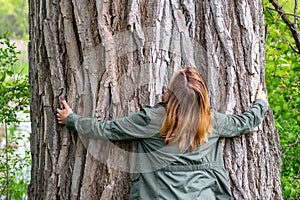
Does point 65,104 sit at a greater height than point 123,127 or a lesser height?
greater

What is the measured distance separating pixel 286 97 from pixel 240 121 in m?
2.20

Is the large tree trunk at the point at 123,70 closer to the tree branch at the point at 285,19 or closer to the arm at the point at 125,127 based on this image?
the arm at the point at 125,127

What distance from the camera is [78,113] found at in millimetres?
3316

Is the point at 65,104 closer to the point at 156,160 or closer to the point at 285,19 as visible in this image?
the point at 156,160

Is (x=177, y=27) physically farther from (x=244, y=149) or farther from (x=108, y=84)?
→ (x=244, y=149)

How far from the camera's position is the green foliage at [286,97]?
5191mm

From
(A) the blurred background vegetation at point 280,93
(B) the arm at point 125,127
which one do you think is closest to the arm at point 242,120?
(B) the arm at point 125,127

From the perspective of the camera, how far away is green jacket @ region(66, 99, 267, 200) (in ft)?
10.4

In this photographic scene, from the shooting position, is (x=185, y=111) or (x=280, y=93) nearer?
(x=185, y=111)

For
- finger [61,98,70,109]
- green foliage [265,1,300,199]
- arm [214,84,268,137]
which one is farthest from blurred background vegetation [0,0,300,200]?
finger [61,98,70,109]

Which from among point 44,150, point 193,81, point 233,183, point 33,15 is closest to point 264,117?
point 233,183

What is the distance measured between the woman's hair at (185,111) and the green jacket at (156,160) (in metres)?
0.05

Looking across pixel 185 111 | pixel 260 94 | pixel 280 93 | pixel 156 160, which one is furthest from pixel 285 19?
pixel 156 160

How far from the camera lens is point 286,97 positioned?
214 inches
